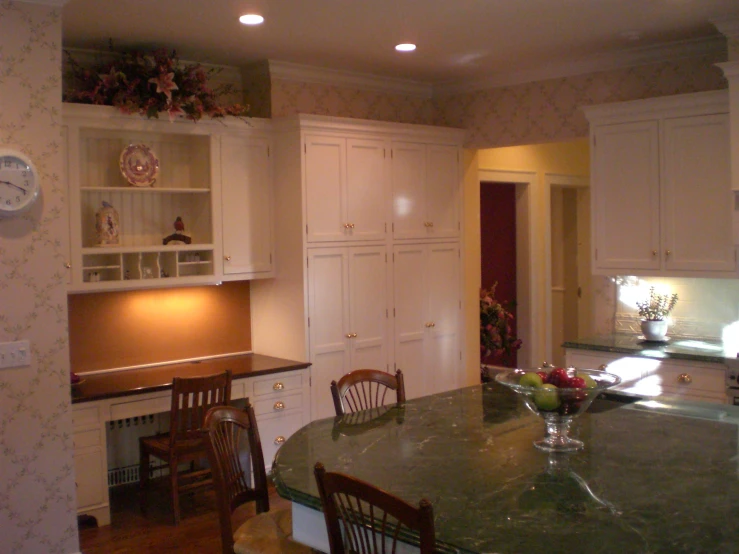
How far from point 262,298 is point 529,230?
9.02 ft

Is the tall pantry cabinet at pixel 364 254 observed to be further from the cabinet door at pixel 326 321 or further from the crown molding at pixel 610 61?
the crown molding at pixel 610 61

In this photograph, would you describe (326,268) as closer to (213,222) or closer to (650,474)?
(213,222)

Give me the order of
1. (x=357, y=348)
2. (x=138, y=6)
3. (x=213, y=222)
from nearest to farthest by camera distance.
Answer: (x=138, y=6) < (x=213, y=222) < (x=357, y=348)

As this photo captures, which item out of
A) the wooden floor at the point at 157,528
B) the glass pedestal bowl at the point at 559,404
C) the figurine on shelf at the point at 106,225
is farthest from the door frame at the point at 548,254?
the glass pedestal bowl at the point at 559,404

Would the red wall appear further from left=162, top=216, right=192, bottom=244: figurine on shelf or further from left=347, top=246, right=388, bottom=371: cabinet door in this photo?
left=162, top=216, right=192, bottom=244: figurine on shelf

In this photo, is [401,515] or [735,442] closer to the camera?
[401,515]

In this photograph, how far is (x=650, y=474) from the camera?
2.29 metres

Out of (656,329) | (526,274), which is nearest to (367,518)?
(656,329)

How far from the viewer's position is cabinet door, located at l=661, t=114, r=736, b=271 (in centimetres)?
443

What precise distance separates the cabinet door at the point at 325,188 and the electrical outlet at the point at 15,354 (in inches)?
76.7

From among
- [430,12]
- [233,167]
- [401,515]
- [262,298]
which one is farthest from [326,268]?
[401,515]

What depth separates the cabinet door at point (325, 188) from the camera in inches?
195

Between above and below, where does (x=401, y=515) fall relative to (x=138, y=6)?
below

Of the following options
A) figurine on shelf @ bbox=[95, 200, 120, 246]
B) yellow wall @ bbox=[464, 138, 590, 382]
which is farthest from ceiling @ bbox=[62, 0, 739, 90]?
yellow wall @ bbox=[464, 138, 590, 382]
